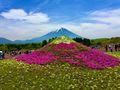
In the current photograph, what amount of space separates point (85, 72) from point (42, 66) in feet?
21.1

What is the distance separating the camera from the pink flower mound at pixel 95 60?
47.4 meters

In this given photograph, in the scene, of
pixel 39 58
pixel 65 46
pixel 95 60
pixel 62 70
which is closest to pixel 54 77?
pixel 62 70

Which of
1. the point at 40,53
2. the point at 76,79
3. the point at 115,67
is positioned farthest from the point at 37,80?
the point at 40,53

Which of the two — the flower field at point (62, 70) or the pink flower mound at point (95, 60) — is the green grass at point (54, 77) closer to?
the flower field at point (62, 70)

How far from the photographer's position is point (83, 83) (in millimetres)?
34812

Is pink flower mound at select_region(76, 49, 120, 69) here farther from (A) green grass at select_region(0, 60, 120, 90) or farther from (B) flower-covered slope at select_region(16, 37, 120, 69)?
(A) green grass at select_region(0, 60, 120, 90)

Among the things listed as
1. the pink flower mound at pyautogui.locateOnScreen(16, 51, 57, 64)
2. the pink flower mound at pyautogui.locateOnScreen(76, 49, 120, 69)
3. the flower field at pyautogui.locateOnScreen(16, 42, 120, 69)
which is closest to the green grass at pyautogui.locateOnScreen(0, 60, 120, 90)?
the pink flower mound at pyautogui.locateOnScreen(76, 49, 120, 69)

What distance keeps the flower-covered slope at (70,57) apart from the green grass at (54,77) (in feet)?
6.24

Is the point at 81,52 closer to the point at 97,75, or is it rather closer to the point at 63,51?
the point at 63,51

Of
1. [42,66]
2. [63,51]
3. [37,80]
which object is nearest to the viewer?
[37,80]

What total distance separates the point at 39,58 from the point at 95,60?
26.3ft

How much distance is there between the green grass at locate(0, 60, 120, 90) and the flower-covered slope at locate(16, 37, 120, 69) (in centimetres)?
190

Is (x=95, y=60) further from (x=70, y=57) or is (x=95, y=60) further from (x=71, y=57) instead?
(x=70, y=57)

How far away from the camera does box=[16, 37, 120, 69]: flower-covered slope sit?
160 feet
